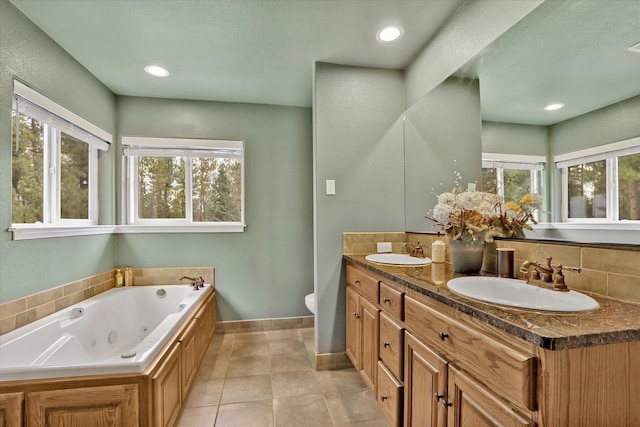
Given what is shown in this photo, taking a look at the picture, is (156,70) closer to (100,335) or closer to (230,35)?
(230,35)

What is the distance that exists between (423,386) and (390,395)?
0.34 metres

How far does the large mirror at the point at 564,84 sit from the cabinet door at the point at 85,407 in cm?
199

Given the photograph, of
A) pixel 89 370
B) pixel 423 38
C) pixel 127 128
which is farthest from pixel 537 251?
pixel 127 128

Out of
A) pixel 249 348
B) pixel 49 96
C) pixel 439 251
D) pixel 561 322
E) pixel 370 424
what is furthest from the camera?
pixel 249 348

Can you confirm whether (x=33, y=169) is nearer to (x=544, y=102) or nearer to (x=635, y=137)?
(x=544, y=102)

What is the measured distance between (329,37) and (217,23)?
28.0 inches

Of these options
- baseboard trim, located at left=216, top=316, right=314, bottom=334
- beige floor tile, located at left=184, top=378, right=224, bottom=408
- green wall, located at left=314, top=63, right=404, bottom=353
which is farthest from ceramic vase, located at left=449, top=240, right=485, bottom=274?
baseboard trim, located at left=216, top=316, right=314, bottom=334

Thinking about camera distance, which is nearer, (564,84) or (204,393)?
(564,84)

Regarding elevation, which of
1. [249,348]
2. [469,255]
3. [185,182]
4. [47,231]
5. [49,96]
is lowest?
Answer: [249,348]

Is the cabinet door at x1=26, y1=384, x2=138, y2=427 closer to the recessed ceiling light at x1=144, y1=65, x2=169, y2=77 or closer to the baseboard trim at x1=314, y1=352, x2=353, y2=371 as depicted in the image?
the baseboard trim at x1=314, y1=352, x2=353, y2=371

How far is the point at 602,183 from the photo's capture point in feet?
3.45

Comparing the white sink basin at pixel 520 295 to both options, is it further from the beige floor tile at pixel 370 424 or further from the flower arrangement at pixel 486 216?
the beige floor tile at pixel 370 424

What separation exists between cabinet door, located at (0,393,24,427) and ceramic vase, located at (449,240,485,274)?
80.9 inches

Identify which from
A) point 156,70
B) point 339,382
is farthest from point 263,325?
point 156,70
